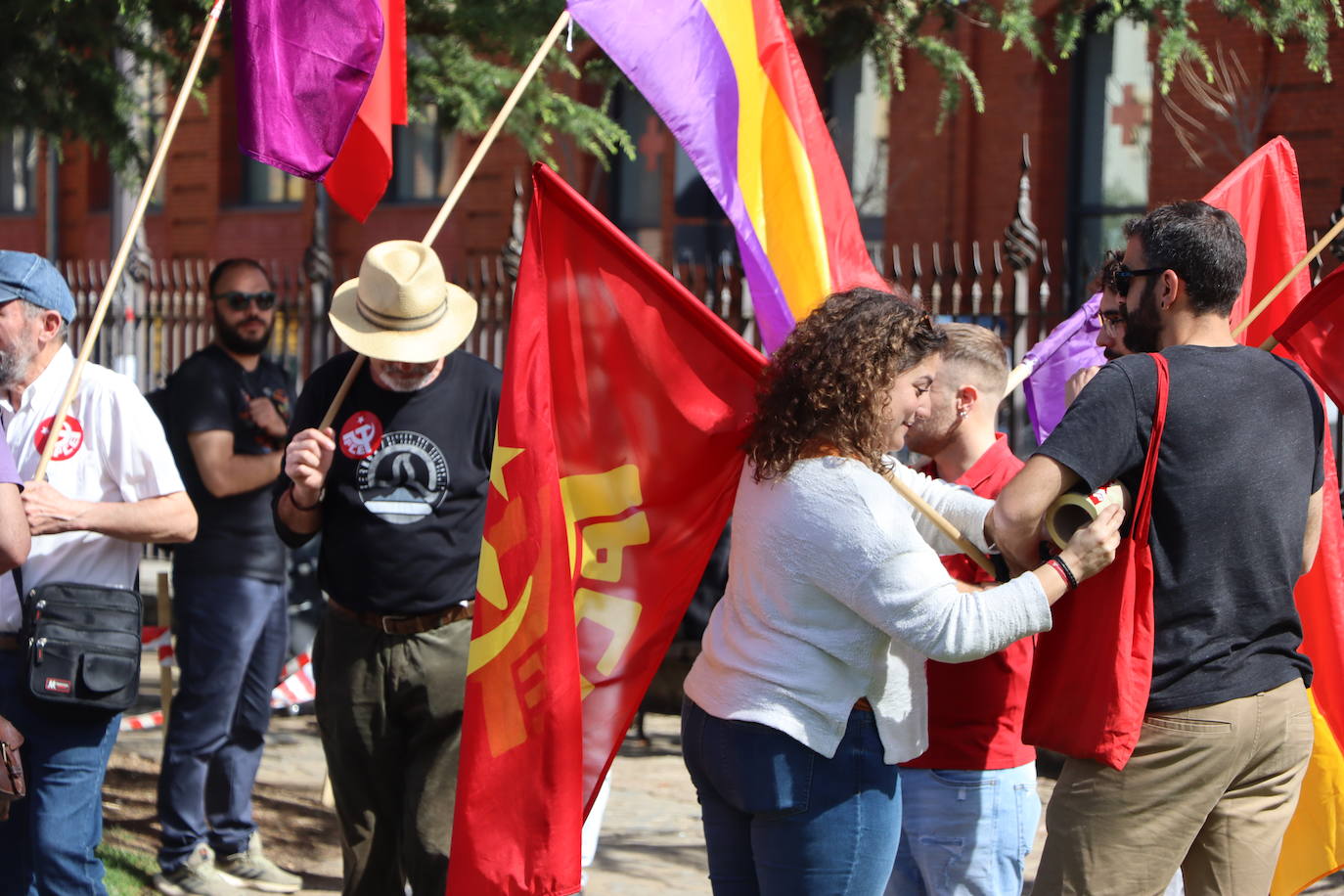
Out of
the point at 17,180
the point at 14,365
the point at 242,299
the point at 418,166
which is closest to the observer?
the point at 14,365

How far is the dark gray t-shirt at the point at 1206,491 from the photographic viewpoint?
303cm

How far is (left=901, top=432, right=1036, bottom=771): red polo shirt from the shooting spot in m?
3.51

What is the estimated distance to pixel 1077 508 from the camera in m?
3.05

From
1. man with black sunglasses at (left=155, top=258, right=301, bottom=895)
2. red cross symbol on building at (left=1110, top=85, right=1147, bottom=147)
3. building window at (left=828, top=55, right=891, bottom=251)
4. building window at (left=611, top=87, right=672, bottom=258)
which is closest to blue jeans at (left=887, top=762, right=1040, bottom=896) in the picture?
man with black sunglasses at (left=155, top=258, right=301, bottom=895)

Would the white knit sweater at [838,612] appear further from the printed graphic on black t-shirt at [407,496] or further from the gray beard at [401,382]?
the gray beard at [401,382]

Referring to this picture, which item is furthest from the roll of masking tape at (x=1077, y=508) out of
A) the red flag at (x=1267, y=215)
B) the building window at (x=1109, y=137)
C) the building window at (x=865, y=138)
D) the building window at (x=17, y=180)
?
the building window at (x=17, y=180)

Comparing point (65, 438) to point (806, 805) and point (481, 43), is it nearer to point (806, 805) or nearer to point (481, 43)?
point (806, 805)

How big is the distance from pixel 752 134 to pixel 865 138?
40.0 feet

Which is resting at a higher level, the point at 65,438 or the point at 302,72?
the point at 302,72

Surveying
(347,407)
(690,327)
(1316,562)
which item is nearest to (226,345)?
(347,407)

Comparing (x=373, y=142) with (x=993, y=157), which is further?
(x=993, y=157)

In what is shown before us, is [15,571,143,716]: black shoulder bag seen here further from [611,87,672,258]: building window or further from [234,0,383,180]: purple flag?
[611,87,672,258]: building window

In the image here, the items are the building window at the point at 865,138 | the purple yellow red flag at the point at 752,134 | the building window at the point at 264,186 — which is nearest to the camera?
the purple yellow red flag at the point at 752,134

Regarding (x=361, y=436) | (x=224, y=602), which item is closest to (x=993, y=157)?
(x=224, y=602)
